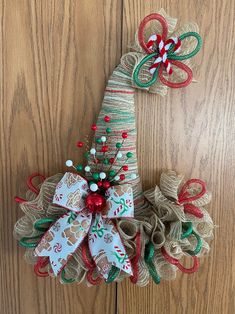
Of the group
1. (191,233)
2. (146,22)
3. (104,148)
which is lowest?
(191,233)

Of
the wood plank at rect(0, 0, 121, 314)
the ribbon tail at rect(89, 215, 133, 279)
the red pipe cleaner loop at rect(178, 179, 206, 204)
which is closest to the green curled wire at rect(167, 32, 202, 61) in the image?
the wood plank at rect(0, 0, 121, 314)

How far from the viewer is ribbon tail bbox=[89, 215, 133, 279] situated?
0.64 m

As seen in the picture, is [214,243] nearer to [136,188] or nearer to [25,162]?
[136,188]

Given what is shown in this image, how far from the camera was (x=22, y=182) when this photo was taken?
782 millimetres

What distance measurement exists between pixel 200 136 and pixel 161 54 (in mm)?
216

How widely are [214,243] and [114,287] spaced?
271 millimetres

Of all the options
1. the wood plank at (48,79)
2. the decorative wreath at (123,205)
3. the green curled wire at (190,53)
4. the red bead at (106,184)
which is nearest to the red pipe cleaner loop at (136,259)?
the decorative wreath at (123,205)

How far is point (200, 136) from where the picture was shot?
77 centimetres

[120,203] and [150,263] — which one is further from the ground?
[120,203]

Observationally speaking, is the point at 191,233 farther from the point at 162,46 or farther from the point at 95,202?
the point at 162,46

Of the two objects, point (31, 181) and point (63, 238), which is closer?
point (63, 238)

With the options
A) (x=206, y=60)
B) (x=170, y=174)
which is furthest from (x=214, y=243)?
(x=206, y=60)

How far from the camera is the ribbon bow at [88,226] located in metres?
0.64

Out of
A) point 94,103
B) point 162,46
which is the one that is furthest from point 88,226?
point 162,46
